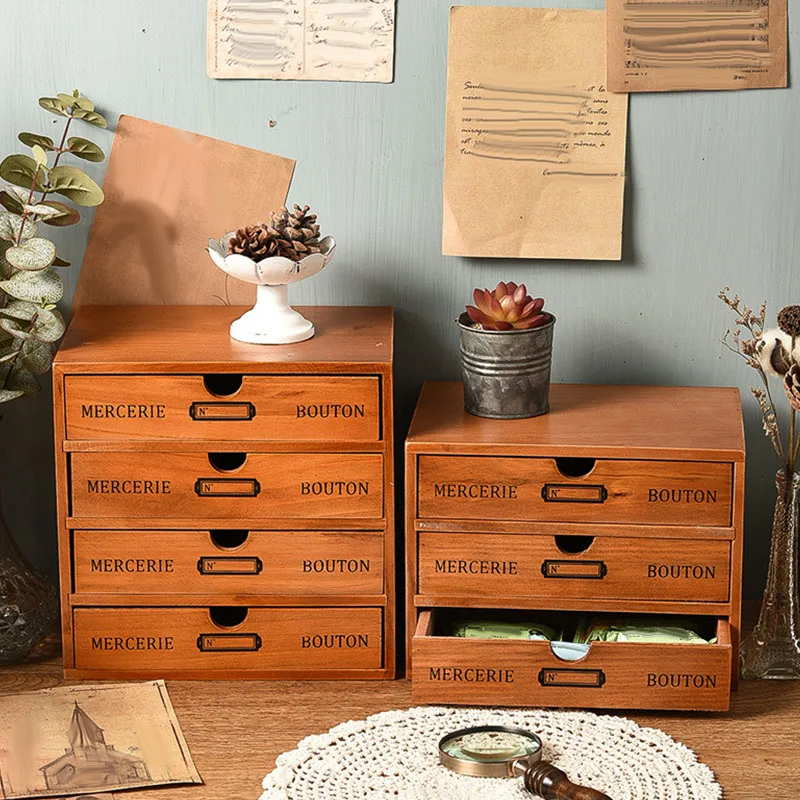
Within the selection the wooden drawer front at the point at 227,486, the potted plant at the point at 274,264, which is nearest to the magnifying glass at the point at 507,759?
the wooden drawer front at the point at 227,486

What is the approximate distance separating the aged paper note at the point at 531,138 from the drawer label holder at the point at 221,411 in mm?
414

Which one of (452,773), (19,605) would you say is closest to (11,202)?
(19,605)

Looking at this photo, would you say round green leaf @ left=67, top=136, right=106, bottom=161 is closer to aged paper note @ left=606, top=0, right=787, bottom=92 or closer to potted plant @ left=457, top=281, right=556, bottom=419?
potted plant @ left=457, top=281, right=556, bottom=419

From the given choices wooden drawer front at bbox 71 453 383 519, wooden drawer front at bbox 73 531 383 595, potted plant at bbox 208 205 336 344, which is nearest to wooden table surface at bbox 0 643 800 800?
wooden drawer front at bbox 73 531 383 595

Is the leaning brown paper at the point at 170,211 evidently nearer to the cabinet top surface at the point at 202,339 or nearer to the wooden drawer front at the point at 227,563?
the cabinet top surface at the point at 202,339

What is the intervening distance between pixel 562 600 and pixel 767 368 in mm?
395

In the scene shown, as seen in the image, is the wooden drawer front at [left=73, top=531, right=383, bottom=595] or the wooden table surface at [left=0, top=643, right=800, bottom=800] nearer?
the wooden table surface at [left=0, top=643, right=800, bottom=800]

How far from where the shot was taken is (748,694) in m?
1.67

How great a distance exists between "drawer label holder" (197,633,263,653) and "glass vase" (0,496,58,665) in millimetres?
247

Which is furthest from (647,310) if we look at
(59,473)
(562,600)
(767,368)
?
(59,473)

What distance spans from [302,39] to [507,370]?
563mm

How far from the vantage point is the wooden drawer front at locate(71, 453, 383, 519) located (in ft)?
5.44

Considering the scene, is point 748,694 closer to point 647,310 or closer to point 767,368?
point 767,368

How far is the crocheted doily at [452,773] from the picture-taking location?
4.62ft
